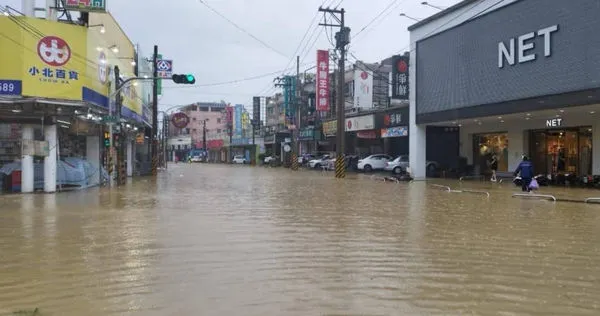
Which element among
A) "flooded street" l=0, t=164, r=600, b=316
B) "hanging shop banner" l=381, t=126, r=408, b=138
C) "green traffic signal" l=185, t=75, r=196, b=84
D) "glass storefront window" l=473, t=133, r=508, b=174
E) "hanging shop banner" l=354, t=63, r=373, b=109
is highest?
"hanging shop banner" l=354, t=63, r=373, b=109

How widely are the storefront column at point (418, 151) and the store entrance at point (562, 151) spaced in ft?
20.4

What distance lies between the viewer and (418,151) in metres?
34.9

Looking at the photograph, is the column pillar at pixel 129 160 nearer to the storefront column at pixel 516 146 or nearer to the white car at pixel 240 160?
the storefront column at pixel 516 146

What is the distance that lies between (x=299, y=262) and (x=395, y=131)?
34.1 m

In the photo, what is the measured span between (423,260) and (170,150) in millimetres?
130737

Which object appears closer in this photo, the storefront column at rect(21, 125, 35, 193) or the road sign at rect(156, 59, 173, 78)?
the storefront column at rect(21, 125, 35, 193)

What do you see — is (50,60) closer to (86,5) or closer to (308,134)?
(86,5)

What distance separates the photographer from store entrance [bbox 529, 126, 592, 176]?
95.0 feet

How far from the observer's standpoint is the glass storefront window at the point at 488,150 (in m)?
34.7

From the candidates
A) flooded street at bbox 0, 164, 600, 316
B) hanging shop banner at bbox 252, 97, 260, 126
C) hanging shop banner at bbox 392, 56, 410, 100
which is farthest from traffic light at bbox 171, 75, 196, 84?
hanging shop banner at bbox 252, 97, 260, 126

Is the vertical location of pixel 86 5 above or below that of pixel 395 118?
above

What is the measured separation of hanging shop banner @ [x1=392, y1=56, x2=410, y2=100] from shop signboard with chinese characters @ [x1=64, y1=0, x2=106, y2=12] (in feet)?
58.0

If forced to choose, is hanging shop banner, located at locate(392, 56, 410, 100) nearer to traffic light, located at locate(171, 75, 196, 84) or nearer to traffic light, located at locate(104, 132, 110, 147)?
traffic light, located at locate(171, 75, 196, 84)

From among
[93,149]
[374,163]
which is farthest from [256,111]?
[93,149]
